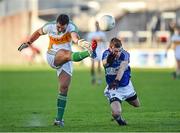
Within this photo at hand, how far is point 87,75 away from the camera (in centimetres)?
4162

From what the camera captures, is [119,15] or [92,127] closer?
[92,127]

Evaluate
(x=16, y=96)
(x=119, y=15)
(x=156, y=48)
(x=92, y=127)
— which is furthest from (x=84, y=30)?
(x=92, y=127)

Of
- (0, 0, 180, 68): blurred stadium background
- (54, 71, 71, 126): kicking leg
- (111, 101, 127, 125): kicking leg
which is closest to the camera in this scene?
(111, 101, 127, 125): kicking leg

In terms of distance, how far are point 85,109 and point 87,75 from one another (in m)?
21.5

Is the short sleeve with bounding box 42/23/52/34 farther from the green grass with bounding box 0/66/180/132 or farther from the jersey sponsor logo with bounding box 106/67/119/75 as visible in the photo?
the green grass with bounding box 0/66/180/132

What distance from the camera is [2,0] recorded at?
2611 inches

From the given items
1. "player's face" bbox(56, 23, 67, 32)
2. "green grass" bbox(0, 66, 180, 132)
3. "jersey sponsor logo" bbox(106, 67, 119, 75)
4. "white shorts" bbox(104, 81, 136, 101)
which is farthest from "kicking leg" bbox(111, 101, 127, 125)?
"player's face" bbox(56, 23, 67, 32)

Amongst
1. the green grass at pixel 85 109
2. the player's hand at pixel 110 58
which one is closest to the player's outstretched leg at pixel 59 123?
the green grass at pixel 85 109

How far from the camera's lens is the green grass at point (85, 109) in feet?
50.3

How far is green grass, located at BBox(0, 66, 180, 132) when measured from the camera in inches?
603

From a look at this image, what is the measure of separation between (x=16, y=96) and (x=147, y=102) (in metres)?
5.11

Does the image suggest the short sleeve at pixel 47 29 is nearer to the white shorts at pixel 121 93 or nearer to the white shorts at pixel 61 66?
the white shorts at pixel 61 66

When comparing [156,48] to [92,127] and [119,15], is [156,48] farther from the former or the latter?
[92,127]

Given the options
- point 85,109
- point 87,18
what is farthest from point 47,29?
point 87,18
